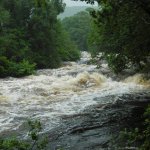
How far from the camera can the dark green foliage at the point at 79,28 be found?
82.8 meters

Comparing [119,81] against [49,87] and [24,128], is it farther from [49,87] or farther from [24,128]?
[24,128]

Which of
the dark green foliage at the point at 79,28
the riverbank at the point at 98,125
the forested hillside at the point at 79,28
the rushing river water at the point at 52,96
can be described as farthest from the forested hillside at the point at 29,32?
the dark green foliage at the point at 79,28

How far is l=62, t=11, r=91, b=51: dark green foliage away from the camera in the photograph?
82.8 metres

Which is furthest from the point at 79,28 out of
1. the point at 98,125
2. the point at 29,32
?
the point at 98,125

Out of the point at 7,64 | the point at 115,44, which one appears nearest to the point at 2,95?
the point at 115,44

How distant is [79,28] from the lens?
281 feet

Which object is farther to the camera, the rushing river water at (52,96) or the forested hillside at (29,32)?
the forested hillside at (29,32)

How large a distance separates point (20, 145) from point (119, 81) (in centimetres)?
1866

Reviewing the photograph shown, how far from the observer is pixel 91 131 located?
12594mm

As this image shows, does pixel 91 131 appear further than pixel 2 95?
No

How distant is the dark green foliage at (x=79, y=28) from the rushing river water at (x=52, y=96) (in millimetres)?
56231

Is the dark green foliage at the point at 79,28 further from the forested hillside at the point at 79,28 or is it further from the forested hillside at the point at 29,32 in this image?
the forested hillside at the point at 29,32

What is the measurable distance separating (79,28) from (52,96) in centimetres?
6671

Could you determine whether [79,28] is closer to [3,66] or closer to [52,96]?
[3,66]
